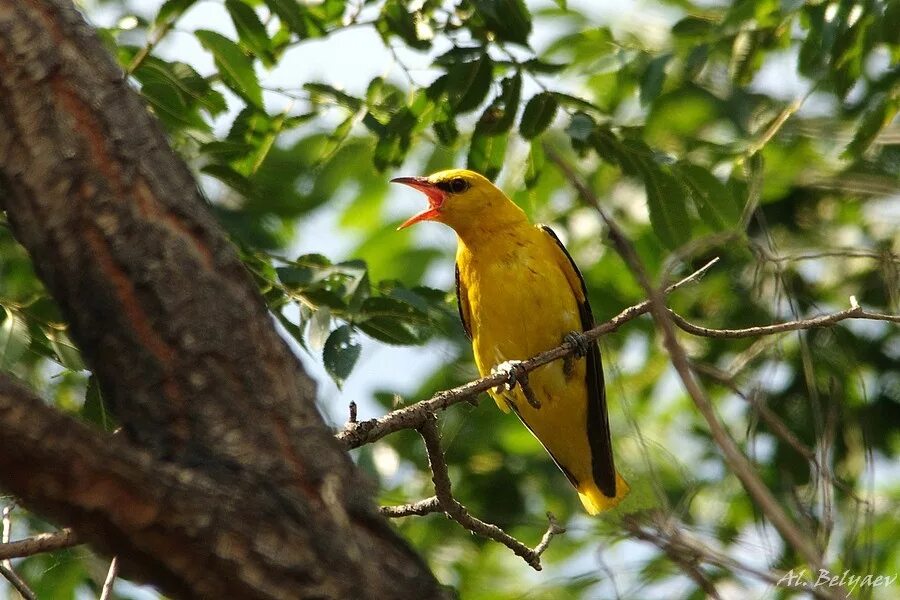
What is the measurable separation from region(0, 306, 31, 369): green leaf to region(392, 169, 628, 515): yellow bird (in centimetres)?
246

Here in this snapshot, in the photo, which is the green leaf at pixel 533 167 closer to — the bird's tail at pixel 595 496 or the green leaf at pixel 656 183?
the green leaf at pixel 656 183

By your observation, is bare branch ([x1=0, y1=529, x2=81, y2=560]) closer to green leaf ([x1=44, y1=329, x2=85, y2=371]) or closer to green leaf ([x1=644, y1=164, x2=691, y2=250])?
green leaf ([x1=44, y1=329, x2=85, y2=371])

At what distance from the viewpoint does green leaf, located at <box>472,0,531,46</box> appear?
14.5ft

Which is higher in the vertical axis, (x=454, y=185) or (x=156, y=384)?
(x=156, y=384)

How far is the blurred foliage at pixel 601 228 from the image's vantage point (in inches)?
144

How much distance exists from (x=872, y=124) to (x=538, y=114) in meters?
1.36

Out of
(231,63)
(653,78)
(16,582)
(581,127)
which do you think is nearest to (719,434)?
(16,582)

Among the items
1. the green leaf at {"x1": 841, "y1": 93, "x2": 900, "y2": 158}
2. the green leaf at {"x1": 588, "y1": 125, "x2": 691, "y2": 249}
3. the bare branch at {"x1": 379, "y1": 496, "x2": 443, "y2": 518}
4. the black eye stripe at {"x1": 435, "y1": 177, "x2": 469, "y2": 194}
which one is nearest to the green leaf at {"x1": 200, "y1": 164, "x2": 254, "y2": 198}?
the green leaf at {"x1": 588, "y1": 125, "x2": 691, "y2": 249}

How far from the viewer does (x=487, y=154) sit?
16.2 feet

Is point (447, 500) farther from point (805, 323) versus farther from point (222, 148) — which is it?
point (222, 148)

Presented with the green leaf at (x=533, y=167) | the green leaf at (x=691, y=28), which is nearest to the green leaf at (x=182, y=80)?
the green leaf at (x=533, y=167)

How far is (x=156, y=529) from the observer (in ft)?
5.81

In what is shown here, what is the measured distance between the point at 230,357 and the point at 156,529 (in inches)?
13.4

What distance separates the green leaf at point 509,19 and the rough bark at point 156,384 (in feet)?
8.10
